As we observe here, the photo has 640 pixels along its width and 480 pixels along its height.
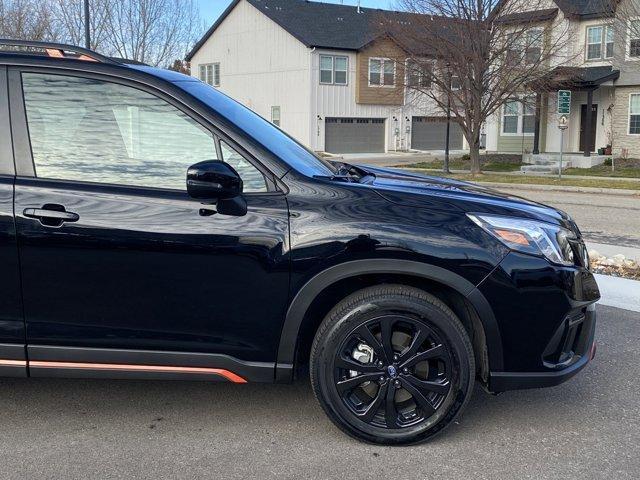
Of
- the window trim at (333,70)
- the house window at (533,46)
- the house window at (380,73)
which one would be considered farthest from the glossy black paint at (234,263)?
the house window at (380,73)

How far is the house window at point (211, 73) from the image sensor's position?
42812 mm

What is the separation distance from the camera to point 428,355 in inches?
130

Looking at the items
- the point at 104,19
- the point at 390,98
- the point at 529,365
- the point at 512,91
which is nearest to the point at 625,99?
the point at 512,91

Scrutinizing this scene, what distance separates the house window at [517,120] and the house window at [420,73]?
21.6 feet

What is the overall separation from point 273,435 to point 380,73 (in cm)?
3710

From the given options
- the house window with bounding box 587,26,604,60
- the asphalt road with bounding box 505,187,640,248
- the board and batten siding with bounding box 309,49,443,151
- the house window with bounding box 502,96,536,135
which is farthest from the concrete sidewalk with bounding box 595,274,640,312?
the board and batten siding with bounding box 309,49,443,151

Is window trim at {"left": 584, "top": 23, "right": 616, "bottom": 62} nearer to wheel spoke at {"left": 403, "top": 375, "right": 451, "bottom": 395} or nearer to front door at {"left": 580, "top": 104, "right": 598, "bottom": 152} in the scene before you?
front door at {"left": 580, "top": 104, "right": 598, "bottom": 152}

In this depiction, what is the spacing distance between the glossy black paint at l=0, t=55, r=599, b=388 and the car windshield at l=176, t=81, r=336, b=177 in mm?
106

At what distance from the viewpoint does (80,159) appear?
3.41 meters

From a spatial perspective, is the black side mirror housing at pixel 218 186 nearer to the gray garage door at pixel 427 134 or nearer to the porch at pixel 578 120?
the porch at pixel 578 120

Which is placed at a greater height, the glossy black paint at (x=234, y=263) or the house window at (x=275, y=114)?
the house window at (x=275, y=114)

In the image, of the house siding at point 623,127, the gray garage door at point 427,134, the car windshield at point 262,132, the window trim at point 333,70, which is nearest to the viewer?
the car windshield at point 262,132

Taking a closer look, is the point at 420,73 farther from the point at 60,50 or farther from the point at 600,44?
the point at 60,50

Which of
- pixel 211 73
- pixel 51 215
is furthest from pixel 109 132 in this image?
pixel 211 73
